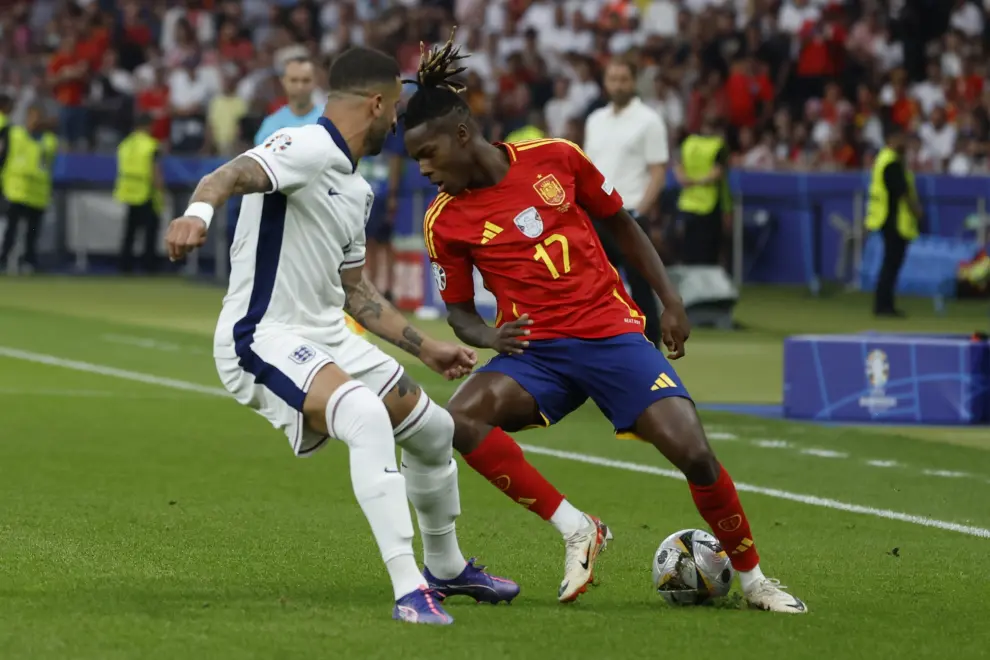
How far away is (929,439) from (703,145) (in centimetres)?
974

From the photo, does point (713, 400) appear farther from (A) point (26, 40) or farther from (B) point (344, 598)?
(A) point (26, 40)

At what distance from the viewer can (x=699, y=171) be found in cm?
2128

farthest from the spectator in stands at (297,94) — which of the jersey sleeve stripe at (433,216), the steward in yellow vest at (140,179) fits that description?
the steward in yellow vest at (140,179)

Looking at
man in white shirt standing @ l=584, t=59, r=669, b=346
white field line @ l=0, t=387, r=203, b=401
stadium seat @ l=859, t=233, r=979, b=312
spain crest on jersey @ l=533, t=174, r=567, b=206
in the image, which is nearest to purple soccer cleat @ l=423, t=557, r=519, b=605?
spain crest on jersey @ l=533, t=174, r=567, b=206

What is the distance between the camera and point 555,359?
22.8 ft

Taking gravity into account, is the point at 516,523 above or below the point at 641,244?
below

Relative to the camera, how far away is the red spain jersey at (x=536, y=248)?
701 cm

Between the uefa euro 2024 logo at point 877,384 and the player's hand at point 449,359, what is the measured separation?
663cm

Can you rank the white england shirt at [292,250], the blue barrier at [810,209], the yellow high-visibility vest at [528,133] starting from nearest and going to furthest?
the white england shirt at [292,250] → the yellow high-visibility vest at [528,133] → the blue barrier at [810,209]

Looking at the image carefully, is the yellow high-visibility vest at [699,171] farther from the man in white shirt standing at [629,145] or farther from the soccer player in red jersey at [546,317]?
the soccer player in red jersey at [546,317]

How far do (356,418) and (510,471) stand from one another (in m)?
1.07

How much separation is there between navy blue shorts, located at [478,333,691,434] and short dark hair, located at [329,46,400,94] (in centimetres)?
122

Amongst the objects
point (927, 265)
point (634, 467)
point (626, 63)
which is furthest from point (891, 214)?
point (634, 467)

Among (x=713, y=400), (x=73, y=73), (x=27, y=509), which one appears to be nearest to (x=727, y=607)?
(x=27, y=509)
